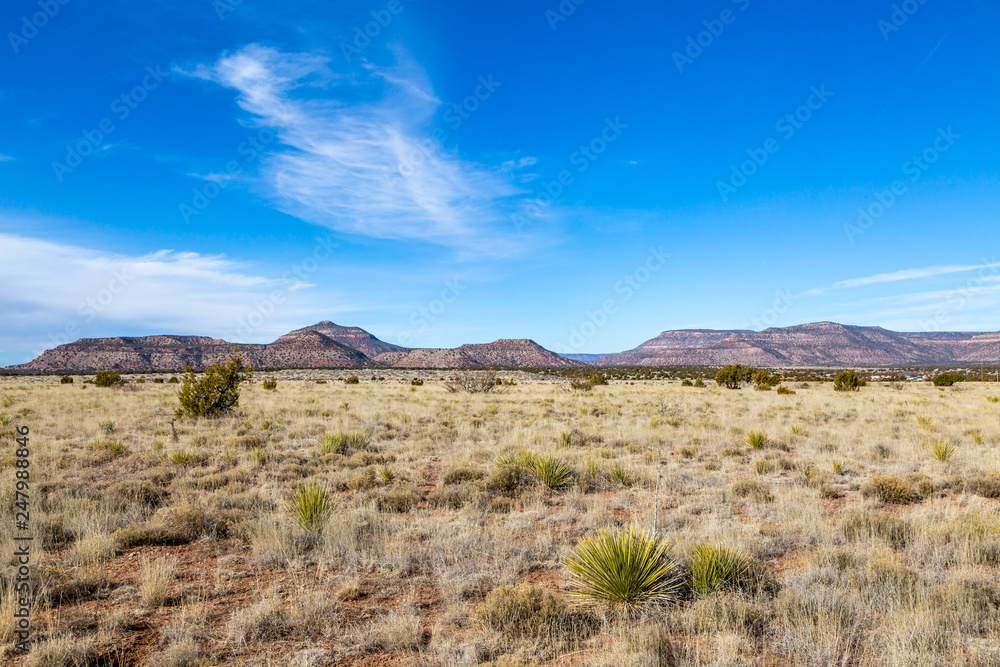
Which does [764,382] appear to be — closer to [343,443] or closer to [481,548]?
[343,443]

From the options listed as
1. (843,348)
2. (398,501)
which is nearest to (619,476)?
(398,501)

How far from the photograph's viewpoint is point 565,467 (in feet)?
31.2

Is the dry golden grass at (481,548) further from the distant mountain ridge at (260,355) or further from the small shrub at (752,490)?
the distant mountain ridge at (260,355)

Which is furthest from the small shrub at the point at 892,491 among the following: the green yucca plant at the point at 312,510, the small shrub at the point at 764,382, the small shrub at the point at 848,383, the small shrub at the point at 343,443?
the small shrub at the point at 764,382

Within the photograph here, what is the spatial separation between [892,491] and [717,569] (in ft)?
17.2

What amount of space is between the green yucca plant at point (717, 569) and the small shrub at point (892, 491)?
475cm

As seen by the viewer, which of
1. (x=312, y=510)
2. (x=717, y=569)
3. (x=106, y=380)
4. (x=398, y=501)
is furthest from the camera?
(x=106, y=380)

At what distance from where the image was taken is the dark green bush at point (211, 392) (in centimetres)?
1702

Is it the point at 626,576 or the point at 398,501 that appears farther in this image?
the point at 398,501

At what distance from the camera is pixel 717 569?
479cm

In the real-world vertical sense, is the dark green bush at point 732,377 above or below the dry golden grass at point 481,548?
above

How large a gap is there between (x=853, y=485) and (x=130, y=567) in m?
11.1

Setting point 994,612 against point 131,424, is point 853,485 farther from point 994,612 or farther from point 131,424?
point 131,424

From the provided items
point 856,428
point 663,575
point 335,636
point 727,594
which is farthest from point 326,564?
point 856,428
